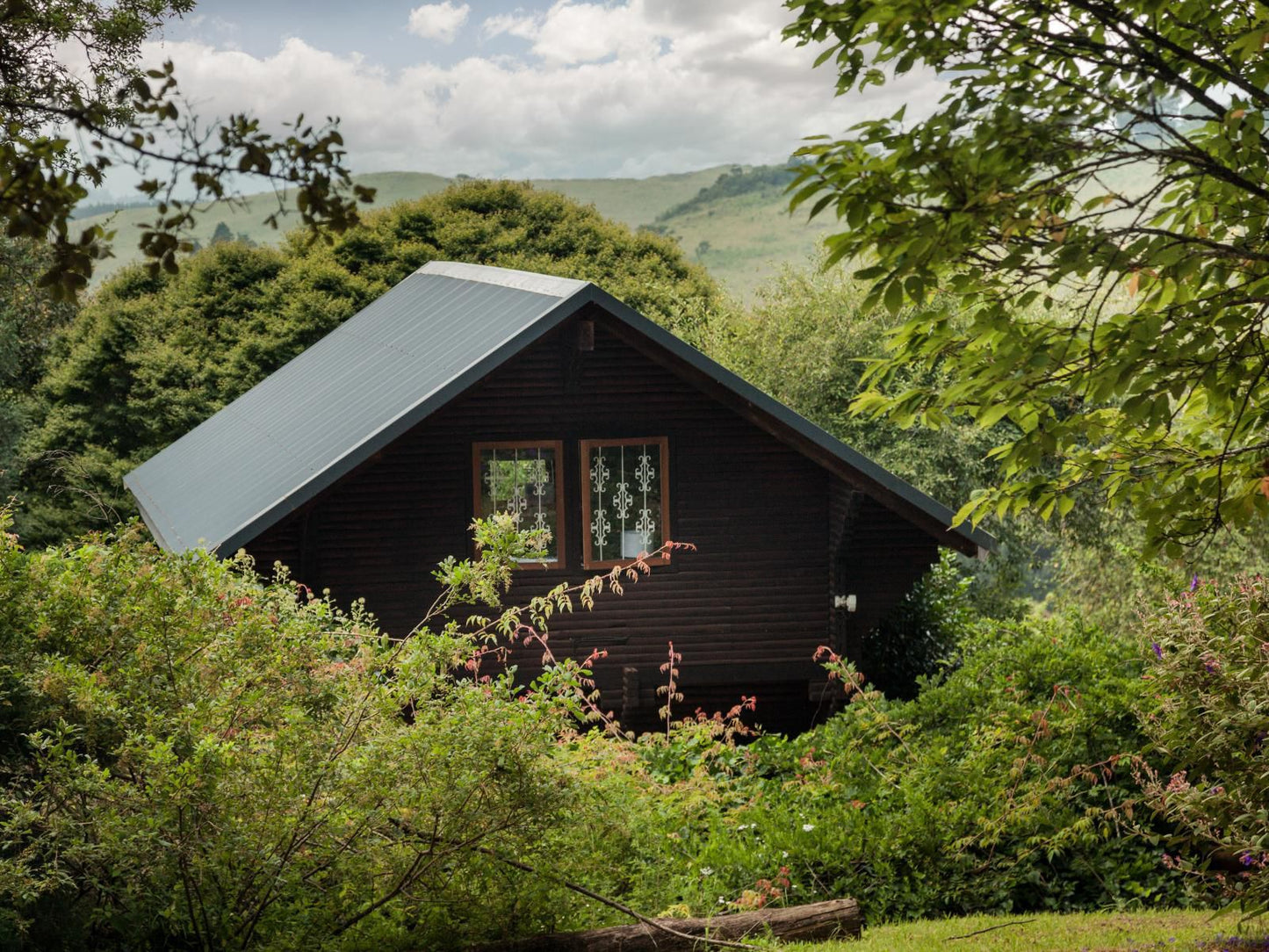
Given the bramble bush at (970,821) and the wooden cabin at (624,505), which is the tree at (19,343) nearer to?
the wooden cabin at (624,505)

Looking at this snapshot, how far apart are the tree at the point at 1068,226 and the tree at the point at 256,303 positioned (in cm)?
2714

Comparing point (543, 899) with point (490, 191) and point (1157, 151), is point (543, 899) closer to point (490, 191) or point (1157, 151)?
point (1157, 151)

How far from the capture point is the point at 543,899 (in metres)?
6.72

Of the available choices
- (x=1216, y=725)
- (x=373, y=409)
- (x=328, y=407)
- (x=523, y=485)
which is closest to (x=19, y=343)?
(x=328, y=407)

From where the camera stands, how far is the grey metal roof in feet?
44.9

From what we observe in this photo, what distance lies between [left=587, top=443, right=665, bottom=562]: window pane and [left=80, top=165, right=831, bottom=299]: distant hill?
66.6 m

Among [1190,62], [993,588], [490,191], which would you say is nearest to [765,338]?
[993,588]

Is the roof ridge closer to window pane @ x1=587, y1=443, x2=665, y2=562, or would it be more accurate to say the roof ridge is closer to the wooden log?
window pane @ x1=587, y1=443, x2=665, y2=562

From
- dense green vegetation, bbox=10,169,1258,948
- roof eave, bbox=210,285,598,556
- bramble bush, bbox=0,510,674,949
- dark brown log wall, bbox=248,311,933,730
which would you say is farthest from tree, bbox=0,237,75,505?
bramble bush, bbox=0,510,674,949

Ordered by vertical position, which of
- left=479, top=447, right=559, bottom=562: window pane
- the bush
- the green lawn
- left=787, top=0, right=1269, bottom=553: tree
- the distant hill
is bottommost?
the bush

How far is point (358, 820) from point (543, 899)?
1081 mm

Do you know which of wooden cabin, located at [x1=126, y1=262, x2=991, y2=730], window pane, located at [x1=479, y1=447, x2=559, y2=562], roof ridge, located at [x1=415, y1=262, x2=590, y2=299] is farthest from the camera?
window pane, located at [x1=479, y1=447, x2=559, y2=562]

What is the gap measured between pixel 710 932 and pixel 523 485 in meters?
8.70

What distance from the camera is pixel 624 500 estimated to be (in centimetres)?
1534
